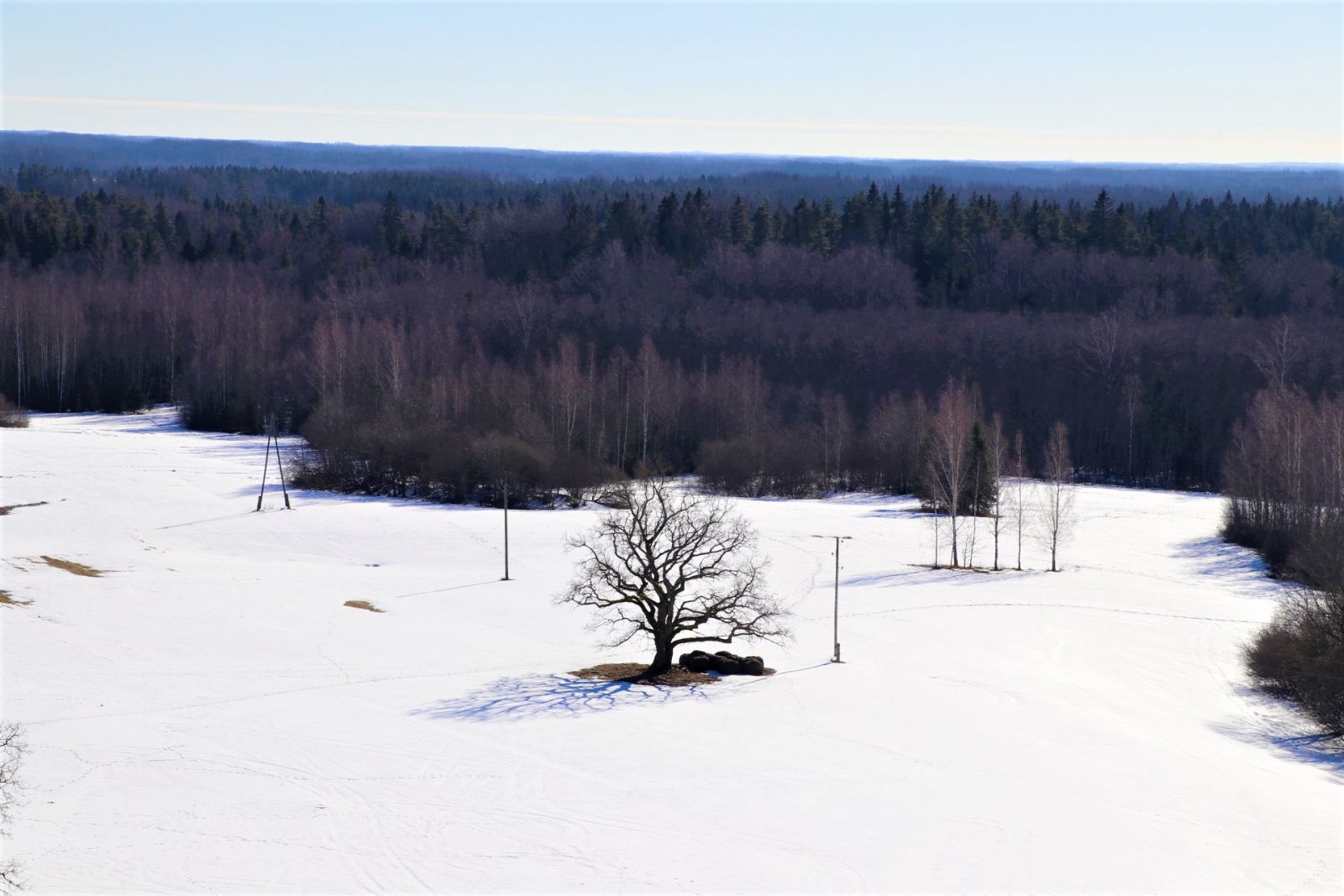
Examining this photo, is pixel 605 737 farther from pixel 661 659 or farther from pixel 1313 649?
pixel 1313 649

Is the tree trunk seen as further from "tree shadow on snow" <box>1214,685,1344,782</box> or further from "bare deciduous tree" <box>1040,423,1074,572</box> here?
"bare deciduous tree" <box>1040,423,1074,572</box>

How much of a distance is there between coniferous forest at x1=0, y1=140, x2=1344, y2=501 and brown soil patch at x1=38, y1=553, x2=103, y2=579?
29.2 m

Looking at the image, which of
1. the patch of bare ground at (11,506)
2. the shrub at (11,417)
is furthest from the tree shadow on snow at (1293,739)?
the shrub at (11,417)

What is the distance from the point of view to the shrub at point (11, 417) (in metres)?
89.3

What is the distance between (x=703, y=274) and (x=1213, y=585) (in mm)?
73515

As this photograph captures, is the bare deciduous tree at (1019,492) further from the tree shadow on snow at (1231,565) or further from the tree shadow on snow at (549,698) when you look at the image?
the tree shadow on snow at (549,698)

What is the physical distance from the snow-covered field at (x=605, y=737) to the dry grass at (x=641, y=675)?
887mm

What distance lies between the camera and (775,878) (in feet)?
70.0

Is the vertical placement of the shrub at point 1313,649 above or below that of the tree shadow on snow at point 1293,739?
above

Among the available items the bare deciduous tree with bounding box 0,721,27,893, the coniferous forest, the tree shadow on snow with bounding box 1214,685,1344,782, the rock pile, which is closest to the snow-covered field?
the tree shadow on snow with bounding box 1214,685,1344,782

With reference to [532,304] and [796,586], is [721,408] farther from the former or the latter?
[796,586]

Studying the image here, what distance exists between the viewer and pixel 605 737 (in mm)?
29609

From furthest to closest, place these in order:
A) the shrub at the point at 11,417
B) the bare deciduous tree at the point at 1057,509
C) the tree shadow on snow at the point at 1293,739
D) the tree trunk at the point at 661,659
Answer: the shrub at the point at 11,417
the bare deciduous tree at the point at 1057,509
the tree trunk at the point at 661,659
the tree shadow on snow at the point at 1293,739

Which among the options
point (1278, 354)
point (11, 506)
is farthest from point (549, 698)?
point (1278, 354)
